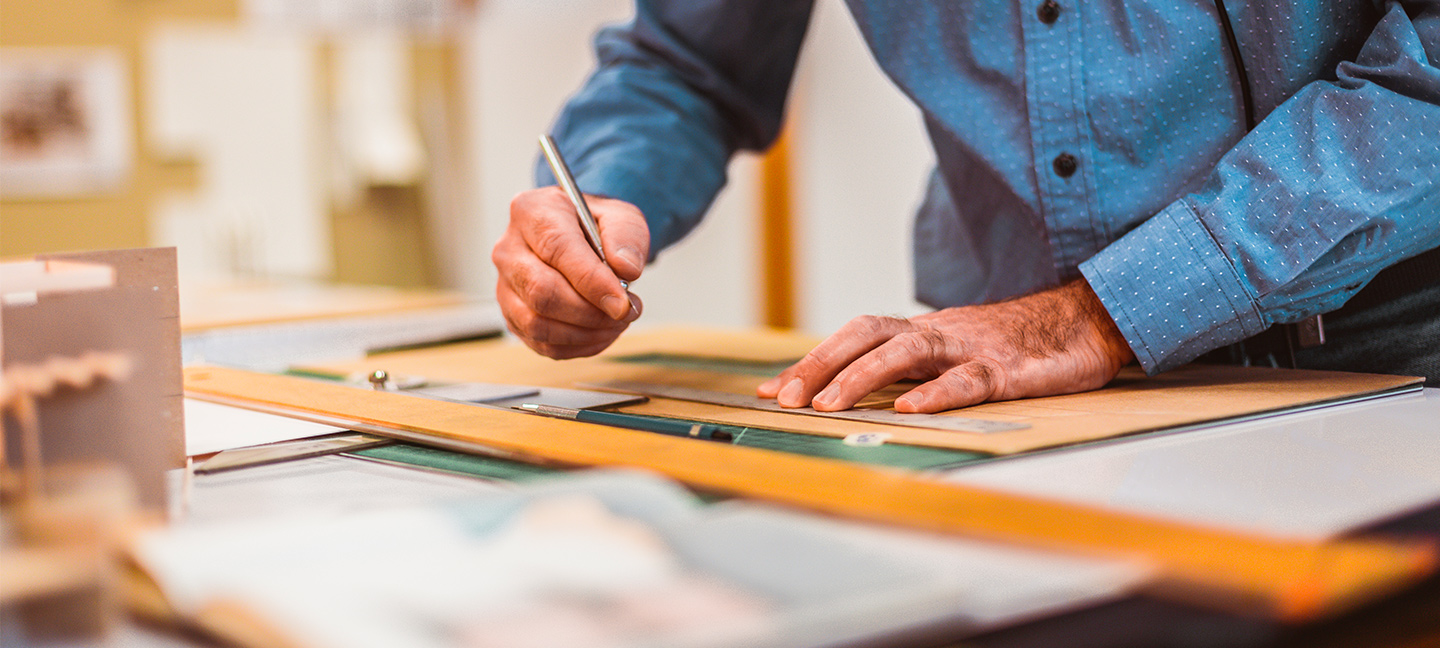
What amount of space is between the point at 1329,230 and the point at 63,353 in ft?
2.55

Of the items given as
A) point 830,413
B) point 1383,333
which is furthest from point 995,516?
point 1383,333

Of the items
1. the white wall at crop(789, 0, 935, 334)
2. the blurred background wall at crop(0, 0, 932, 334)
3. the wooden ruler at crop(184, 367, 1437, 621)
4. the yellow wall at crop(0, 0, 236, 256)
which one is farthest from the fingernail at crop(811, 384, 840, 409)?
the yellow wall at crop(0, 0, 236, 256)

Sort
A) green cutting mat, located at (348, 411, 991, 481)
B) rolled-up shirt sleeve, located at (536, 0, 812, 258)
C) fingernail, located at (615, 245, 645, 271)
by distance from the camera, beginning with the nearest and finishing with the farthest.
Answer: green cutting mat, located at (348, 411, 991, 481) < fingernail, located at (615, 245, 645, 271) < rolled-up shirt sleeve, located at (536, 0, 812, 258)

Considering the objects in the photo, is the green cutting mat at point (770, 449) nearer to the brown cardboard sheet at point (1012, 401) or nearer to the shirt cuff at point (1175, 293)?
the brown cardboard sheet at point (1012, 401)

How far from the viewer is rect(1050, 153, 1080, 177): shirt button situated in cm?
99

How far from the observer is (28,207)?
3393mm

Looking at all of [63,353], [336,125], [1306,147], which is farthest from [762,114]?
[336,125]

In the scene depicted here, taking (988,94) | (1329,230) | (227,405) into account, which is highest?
(988,94)

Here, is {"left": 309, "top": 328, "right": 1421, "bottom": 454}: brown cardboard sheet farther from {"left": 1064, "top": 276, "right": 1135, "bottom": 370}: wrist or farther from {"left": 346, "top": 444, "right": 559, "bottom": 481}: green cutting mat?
{"left": 346, "top": 444, "right": 559, "bottom": 481}: green cutting mat

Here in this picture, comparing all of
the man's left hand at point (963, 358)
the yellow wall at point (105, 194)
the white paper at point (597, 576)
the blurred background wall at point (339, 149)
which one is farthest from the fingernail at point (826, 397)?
the yellow wall at point (105, 194)

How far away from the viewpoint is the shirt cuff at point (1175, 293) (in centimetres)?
84

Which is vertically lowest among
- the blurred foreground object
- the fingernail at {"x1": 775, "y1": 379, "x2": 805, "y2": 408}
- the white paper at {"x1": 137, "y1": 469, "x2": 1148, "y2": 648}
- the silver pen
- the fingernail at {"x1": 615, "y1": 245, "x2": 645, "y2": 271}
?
the fingernail at {"x1": 775, "y1": 379, "x2": 805, "y2": 408}

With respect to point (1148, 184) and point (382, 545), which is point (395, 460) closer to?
point (382, 545)

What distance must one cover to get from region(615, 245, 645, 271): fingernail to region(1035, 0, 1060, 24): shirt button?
1.30 ft
